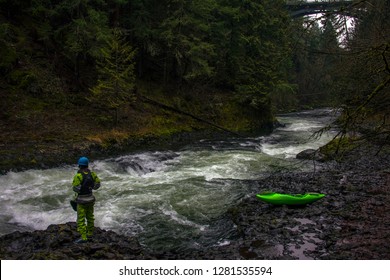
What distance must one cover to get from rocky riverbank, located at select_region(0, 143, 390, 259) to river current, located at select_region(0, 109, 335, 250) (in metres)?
0.72

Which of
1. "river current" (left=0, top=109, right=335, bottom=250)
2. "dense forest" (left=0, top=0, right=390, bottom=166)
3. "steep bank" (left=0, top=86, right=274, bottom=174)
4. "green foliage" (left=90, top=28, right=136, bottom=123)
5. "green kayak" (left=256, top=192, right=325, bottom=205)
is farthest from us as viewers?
"green foliage" (left=90, top=28, right=136, bottom=123)

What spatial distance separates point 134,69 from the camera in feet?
87.2

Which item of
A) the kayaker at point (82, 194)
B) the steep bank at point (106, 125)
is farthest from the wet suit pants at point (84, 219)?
the steep bank at point (106, 125)

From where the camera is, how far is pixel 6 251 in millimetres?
7676

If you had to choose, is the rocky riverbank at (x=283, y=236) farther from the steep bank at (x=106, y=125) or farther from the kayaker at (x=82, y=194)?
the steep bank at (x=106, y=125)

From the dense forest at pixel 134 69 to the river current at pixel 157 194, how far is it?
361 centimetres

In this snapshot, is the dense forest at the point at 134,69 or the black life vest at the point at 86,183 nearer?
Result: the black life vest at the point at 86,183

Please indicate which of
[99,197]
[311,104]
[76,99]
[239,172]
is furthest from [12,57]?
[311,104]

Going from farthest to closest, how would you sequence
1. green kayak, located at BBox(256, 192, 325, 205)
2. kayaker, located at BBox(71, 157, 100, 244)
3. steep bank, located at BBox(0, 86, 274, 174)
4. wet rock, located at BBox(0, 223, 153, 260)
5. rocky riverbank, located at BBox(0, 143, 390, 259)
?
steep bank, located at BBox(0, 86, 274, 174) → green kayak, located at BBox(256, 192, 325, 205) → kayaker, located at BBox(71, 157, 100, 244) → rocky riverbank, located at BBox(0, 143, 390, 259) → wet rock, located at BBox(0, 223, 153, 260)

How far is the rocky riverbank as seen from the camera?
7.56 meters

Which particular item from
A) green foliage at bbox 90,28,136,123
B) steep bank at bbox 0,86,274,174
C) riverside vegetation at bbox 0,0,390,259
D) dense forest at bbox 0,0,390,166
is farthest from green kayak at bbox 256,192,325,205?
green foliage at bbox 90,28,136,123

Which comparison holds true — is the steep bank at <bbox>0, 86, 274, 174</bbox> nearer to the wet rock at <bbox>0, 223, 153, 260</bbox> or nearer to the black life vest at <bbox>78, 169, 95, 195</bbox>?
the wet rock at <bbox>0, 223, 153, 260</bbox>

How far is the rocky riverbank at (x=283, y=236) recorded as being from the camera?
298 inches
